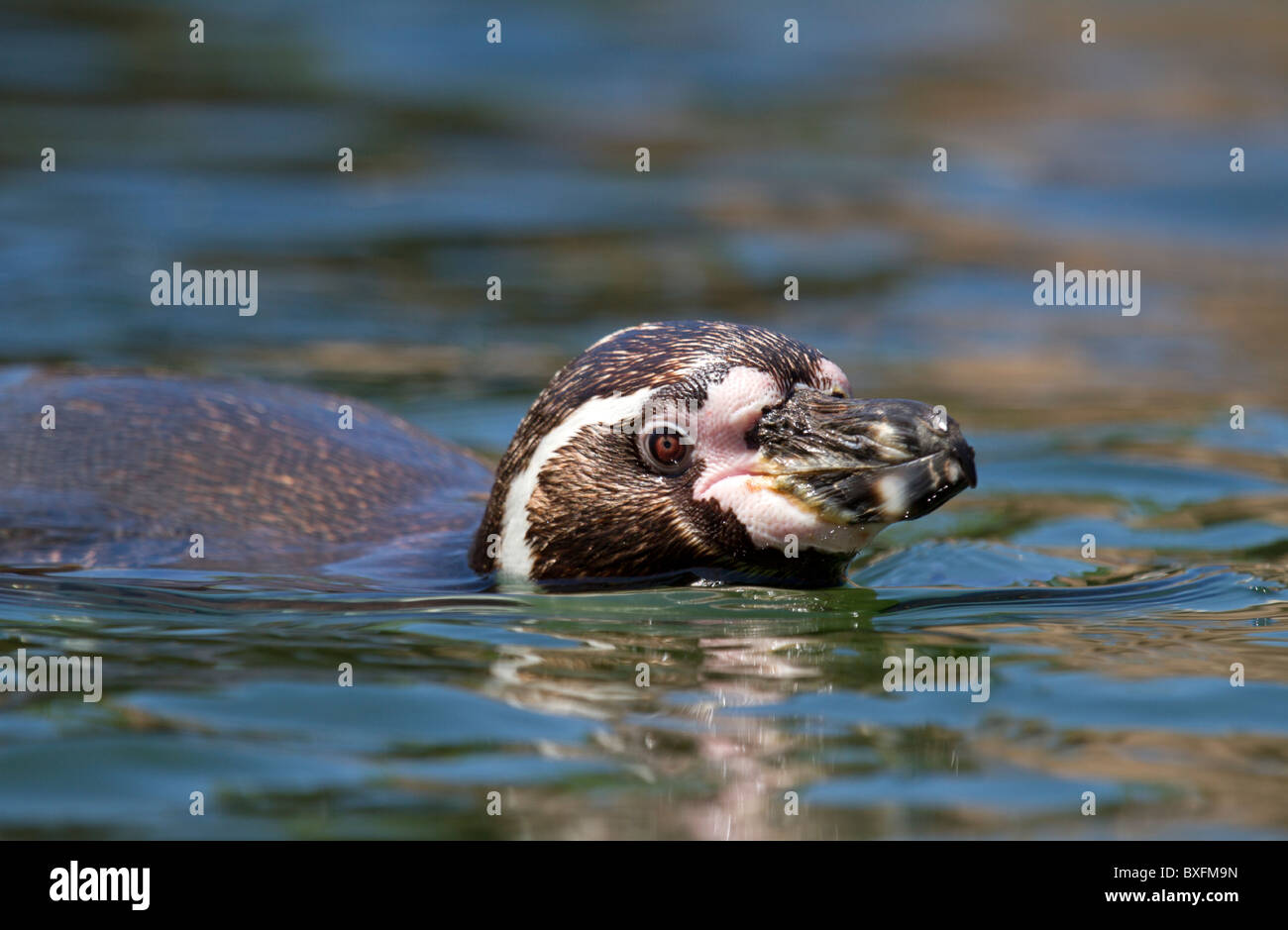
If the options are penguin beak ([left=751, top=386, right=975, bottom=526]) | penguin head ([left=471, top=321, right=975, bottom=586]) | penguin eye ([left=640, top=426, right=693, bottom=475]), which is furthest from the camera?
penguin eye ([left=640, top=426, right=693, bottom=475])

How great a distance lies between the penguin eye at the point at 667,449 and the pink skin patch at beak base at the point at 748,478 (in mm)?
56

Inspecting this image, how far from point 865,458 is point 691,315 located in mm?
7839

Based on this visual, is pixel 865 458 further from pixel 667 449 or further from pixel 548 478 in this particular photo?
pixel 548 478

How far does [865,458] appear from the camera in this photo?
6.84 m

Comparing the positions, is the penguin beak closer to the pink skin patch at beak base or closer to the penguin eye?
the pink skin patch at beak base

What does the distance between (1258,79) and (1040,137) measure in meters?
2.42

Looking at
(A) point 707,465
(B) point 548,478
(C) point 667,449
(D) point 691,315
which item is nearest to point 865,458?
(A) point 707,465

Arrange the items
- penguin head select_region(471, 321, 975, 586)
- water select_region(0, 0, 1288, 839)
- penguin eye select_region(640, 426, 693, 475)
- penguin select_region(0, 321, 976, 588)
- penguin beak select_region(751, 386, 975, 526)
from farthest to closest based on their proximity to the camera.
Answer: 1. penguin eye select_region(640, 426, 693, 475)
2. penguin select_region(0, 321, 976, 588)
3. penguin head select_region(471, 321, 975, 586)
4. penguin beak select_region(751, 386, 975, 526)
5. water select_region(0, 0, 1288, 839)

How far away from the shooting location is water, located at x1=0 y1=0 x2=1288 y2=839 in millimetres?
5586

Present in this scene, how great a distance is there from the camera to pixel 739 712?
603 cm

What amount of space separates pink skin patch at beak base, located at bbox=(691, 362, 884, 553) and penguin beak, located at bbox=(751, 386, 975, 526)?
0.16 feet

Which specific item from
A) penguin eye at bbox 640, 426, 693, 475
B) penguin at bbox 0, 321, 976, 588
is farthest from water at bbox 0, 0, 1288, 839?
penguin eye at bbox 640, 426, 693, 475
